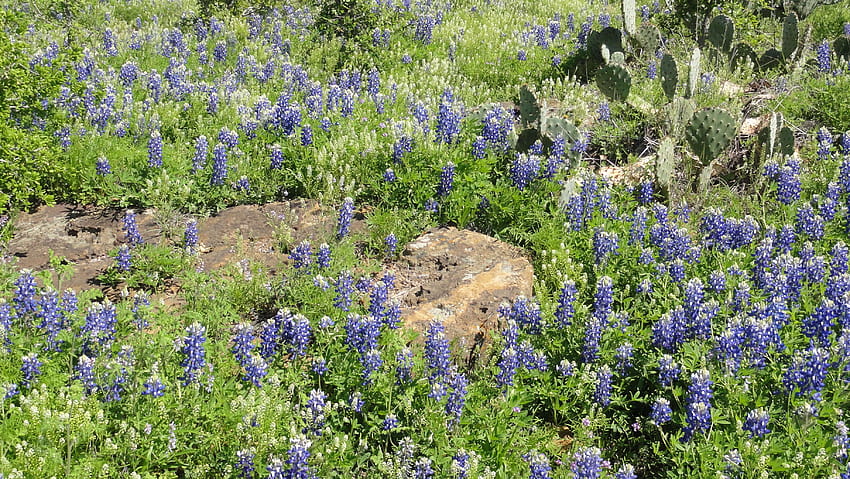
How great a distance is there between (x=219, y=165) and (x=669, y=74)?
4.81 m

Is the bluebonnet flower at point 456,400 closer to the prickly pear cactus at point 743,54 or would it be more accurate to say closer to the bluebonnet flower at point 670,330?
the bluebonnet flower at point 670,330

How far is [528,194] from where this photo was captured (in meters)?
6.23

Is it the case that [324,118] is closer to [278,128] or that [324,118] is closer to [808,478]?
[278,128]

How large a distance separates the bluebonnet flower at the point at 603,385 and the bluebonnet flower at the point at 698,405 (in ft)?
1.51

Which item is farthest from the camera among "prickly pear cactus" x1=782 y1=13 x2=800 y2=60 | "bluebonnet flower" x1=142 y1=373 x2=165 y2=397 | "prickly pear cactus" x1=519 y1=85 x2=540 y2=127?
"prickly pear cactus" x1=782 y1=13 x2=800 y2=60

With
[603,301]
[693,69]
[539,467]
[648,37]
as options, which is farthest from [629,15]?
[539,467]

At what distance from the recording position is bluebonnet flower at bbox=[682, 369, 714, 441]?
146 inches

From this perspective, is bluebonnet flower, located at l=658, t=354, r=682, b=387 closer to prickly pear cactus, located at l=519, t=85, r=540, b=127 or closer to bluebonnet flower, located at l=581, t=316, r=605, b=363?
bluebonnet flower, located at l=581, t=316, r=605, b=363

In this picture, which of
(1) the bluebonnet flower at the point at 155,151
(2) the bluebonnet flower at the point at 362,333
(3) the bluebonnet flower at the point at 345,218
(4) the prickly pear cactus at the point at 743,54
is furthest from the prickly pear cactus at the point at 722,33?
(2) the bluebonnet flower at the point at 362,333

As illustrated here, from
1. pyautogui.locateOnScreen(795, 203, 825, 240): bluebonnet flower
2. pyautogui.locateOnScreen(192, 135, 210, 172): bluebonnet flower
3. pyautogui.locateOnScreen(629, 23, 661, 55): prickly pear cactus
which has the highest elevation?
pyautogui.locateOnScreen(629, 23, 661, 55): prickly pear cactus

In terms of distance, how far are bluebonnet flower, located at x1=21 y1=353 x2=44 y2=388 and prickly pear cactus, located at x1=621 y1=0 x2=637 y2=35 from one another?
28.2 ft

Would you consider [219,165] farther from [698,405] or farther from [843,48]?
[843,48]

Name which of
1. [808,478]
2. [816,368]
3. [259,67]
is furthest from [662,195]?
[259,67]

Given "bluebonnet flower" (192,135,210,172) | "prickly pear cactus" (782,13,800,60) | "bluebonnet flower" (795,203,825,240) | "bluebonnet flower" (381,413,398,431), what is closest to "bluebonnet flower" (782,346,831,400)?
"bluebonnet flower" (795,203,825,240)
